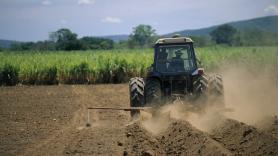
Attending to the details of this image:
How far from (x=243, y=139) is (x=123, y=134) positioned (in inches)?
125

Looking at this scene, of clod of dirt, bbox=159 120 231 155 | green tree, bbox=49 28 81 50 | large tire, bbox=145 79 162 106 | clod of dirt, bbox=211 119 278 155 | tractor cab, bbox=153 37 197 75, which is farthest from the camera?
green tree, bbox=49 28 81 50

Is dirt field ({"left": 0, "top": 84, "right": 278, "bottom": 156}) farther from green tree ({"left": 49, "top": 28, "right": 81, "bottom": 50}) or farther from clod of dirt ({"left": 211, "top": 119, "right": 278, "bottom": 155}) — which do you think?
green tree ({"left": 49, "top": 28, "right": 81, "bottom": 50})

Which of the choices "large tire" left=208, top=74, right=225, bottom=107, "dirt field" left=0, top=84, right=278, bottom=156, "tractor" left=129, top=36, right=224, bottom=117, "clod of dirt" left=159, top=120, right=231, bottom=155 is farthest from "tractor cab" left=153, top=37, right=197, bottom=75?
"clod of dirt" left=159, top=120, right=231, bottom=155

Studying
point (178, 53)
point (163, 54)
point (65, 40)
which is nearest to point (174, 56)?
point (178, 53)

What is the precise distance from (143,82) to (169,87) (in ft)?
2.22

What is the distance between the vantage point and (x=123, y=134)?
10.5 meters

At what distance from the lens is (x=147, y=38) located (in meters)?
98.2

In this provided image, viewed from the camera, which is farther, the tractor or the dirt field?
the tractor

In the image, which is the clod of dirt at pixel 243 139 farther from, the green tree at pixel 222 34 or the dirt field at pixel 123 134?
the green tree at pixel 222 34

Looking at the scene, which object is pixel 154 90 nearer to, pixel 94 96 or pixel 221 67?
pixel 94 96

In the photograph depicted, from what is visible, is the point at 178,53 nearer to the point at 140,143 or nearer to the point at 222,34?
the point at 140,143

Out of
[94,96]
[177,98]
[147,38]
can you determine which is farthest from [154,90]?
[147,38]

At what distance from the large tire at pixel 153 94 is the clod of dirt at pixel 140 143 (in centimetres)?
85

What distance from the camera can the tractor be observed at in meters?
11.4
